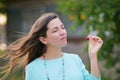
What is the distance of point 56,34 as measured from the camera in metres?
4.36

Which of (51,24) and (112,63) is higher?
(51,24)

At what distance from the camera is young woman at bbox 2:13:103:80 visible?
432cm

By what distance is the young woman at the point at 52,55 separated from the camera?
4.32 m

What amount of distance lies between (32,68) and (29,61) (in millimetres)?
143

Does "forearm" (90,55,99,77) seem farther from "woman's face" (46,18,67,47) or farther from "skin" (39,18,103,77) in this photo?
"woman's face" (46,18,67,47)

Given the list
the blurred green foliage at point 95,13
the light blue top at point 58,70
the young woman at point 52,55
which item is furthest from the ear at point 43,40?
the blurred green foliage at point 95,13

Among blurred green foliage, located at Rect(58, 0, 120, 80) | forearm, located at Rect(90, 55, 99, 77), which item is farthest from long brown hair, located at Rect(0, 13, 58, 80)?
blurred green foliage, located at Rect(58, 0, 120, 80)

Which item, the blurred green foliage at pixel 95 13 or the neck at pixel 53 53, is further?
the blurred green foliage at pixel 95 13

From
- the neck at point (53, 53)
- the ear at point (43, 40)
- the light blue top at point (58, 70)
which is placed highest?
the ear at point (43, 40)

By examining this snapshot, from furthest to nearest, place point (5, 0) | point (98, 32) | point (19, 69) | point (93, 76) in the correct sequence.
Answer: point (5, 0)
point (98, 32)
point (19, 69)
point (93, 76)

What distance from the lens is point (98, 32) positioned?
29.8ft

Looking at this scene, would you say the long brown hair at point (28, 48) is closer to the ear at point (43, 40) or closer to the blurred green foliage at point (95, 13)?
the ear at point (43, 40)

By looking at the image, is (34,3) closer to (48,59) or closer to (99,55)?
(99,55)

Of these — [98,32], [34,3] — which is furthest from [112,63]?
[34,3]
